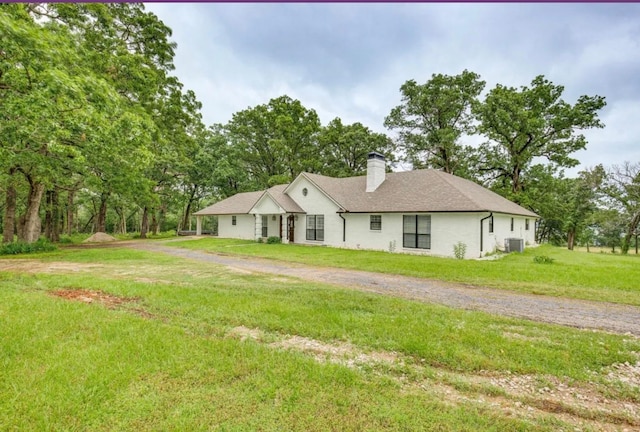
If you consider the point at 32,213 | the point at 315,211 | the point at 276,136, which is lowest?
the point at 32,213

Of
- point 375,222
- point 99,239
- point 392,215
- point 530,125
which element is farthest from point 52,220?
point 530,125

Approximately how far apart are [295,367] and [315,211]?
17.0 meters

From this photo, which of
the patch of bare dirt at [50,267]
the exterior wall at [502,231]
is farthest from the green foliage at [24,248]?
the exterior wall at [502,231]

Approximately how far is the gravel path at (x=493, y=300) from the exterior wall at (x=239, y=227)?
1485cm

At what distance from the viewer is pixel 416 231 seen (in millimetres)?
16125

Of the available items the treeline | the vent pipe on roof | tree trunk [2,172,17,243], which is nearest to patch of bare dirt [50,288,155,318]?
the treeline

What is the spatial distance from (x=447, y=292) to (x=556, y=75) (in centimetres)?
2644

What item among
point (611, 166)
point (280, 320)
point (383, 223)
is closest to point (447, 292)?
point (280, 320)

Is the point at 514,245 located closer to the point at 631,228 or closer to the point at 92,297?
the point at 631,228

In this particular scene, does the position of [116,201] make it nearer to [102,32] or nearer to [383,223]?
[102,32]

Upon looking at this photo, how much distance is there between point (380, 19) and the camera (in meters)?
9.30

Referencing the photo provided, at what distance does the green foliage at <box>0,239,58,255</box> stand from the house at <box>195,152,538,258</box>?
11.4 meters

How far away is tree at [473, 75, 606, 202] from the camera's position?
23953 mm

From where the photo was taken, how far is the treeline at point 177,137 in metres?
8.39
